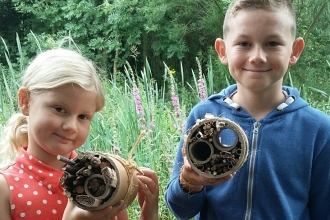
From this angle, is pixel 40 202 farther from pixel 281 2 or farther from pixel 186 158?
pixel 281 2

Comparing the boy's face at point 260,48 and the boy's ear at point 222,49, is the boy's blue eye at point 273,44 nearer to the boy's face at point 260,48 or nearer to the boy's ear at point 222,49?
the boy's face at point 260,48

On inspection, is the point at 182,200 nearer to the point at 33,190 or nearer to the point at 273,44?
the point at 33,190

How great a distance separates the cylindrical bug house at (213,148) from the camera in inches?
47.6

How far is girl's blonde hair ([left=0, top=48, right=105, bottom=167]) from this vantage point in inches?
58.0

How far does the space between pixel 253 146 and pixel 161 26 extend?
17.7 ft

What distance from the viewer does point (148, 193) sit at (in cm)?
151

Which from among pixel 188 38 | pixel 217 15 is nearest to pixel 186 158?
pixel 217 15

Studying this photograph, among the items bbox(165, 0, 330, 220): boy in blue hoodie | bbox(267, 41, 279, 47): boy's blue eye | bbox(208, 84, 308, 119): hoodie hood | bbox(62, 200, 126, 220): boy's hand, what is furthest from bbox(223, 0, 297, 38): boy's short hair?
bbox(62, 200, 126, 220): boy's hand

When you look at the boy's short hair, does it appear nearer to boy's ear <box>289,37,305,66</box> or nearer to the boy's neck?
boy's ear <box>289,37,305,66</box>

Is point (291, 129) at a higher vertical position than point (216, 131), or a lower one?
lower

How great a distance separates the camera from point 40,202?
1.44 metres

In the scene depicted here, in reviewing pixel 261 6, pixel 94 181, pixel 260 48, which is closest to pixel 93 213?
pixel 94 181

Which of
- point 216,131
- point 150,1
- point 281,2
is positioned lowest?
point 150,1

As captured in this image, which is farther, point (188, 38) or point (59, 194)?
point (188, 38)
